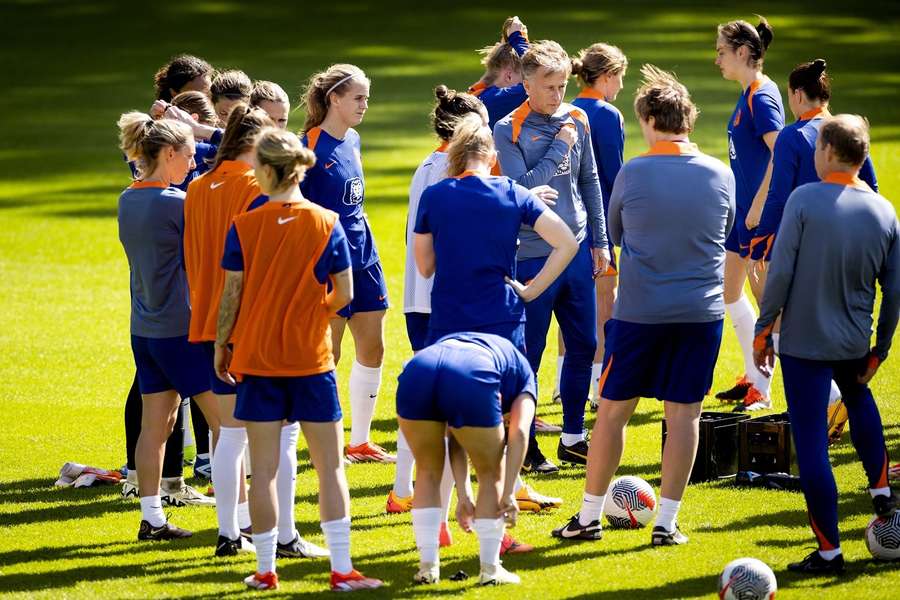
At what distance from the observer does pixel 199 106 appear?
796 cm

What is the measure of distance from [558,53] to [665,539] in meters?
2.82

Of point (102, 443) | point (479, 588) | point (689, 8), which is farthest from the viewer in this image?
point (689, 8)

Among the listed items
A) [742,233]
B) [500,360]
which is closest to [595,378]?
[742,233]

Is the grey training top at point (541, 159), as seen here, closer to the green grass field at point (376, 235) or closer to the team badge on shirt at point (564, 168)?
the team badge on shirt at point (564, 168)

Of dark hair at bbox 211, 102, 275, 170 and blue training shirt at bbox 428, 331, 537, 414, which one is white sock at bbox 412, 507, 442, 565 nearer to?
blue training shirt at bbox 428, 331, 537, 414

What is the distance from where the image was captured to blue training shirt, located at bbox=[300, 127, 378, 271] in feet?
24.7

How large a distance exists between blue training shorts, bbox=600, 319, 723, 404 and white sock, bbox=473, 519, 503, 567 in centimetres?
105

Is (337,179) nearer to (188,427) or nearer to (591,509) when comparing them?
(188,427)

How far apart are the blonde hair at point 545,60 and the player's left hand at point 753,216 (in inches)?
88.1

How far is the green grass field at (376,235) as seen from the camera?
626 cm

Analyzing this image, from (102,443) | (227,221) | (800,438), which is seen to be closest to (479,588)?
(800,438)

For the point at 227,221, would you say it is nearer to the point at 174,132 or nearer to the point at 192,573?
the point at 174,132

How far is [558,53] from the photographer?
7.59 m

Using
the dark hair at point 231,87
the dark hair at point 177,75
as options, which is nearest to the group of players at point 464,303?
the dark hair at point 231,87
